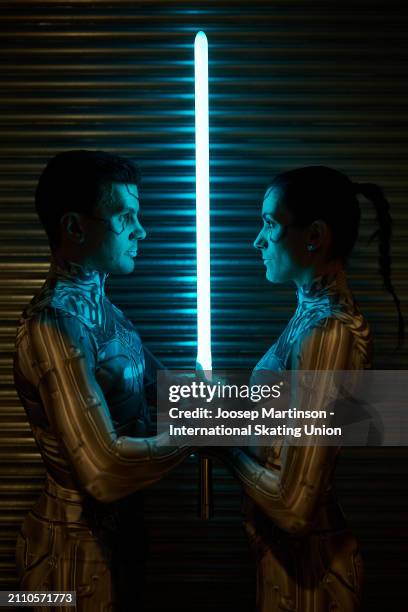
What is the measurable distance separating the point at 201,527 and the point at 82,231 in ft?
4.79

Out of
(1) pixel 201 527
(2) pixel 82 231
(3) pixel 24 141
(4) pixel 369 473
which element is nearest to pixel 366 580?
(4) pixel 369 473

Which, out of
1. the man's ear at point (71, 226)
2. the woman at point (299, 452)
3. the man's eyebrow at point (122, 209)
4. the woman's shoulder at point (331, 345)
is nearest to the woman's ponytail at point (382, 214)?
the woman at point (299, 452)

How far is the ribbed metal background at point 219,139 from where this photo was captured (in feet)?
9.19

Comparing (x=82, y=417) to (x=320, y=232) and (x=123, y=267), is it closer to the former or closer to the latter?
(x=123, y=267)

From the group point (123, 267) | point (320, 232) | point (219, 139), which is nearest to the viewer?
point (320, 232)

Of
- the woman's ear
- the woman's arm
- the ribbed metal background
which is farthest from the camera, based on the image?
the ribbed metal background

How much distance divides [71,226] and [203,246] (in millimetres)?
372

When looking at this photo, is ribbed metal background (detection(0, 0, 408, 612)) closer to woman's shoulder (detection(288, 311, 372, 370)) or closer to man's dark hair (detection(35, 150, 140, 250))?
man's dark hair (detection(35, 150, 140, 250))

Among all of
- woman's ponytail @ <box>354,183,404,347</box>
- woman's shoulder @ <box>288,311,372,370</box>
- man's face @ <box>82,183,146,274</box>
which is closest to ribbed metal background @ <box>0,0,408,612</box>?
woman's ponytail @ <box>354,183,404,347</box>

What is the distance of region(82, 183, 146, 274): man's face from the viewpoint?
1.93 metres

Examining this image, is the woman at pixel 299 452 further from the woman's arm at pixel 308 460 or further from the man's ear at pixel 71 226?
the man's ear at pixel 71 226

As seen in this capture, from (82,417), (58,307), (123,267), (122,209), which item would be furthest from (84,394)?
(122,209)

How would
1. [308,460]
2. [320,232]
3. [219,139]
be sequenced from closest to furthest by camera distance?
1. [308,460]
2. [320,232]
3. [219,139]

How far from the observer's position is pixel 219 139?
111 inches
